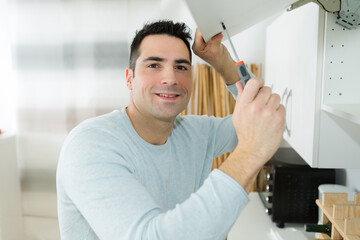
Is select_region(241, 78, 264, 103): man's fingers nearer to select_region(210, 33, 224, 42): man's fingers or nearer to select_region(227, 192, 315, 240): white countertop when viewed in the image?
select_region(210, 33, 224, 42): man's fingers

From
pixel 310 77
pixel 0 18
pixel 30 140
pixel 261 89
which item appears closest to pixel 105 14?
pixel 0 18

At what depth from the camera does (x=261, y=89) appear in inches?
30.2

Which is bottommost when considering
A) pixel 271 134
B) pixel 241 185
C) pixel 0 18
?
pixel 241 185

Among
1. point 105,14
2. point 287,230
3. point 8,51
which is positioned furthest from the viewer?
point 8,51

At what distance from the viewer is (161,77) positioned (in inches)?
45.6

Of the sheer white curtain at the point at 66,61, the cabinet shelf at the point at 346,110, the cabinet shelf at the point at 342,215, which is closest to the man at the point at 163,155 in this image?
the cabinet shelf at the point at 346,110

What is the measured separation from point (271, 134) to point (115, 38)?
230cm

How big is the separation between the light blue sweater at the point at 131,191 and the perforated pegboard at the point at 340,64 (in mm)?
524

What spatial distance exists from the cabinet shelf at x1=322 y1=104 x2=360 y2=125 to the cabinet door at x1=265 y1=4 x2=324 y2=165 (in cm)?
7

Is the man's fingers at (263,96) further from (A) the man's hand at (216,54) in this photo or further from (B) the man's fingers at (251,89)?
(A) the man's hand at (216,54)

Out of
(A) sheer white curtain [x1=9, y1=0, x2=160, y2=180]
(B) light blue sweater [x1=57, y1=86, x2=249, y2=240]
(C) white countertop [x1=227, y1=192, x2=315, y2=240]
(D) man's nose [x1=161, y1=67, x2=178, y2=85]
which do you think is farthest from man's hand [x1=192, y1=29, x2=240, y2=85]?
(A) sheer white curtain [x1=9, y1=0, x2=160, y2=180]

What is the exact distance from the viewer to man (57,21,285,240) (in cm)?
71

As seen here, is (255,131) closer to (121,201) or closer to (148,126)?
(121,201)

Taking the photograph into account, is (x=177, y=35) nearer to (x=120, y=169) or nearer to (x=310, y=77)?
(x=310, y=77)
